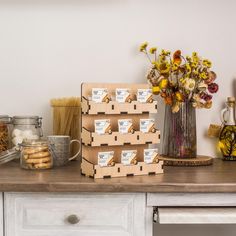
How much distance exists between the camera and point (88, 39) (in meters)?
2.01

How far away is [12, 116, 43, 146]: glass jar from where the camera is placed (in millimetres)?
1839

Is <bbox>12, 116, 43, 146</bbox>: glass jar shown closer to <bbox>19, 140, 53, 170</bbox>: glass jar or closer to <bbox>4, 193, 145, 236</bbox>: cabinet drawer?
<bbox>19, 140, 53, 170</bbox>: glass jar

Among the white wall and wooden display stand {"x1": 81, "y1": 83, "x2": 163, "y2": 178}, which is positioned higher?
the white wall

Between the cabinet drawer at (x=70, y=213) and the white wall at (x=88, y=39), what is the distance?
2.03 ft

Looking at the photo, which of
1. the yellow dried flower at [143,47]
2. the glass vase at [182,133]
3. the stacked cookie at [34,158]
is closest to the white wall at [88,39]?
the yellow dried flower at [143,47]

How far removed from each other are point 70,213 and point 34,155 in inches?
11.8

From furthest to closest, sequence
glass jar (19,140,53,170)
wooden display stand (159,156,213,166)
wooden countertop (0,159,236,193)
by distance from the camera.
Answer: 1. wooden display stand (159,156,213,166)
2. glass jar (19,140,53,170)
3. wooden countertop (0,159,236,193)

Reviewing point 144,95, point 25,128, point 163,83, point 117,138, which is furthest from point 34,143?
point 163,83

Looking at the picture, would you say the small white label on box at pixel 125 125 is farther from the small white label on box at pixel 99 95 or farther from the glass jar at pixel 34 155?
the glass jar at pixel 34 155

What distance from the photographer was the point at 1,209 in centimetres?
144

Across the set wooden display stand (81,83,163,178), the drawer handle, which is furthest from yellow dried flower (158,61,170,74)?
the drawer handle

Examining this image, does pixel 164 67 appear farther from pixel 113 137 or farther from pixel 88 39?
pixel 113 137

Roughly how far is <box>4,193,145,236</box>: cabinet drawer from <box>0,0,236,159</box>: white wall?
617mm

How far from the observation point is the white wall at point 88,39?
2.00 m
